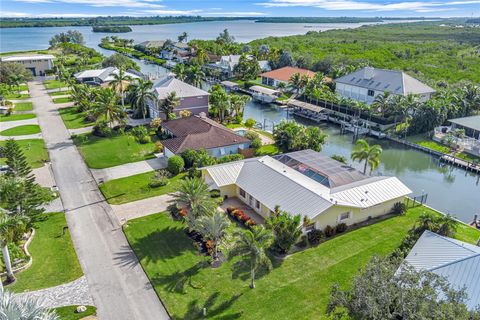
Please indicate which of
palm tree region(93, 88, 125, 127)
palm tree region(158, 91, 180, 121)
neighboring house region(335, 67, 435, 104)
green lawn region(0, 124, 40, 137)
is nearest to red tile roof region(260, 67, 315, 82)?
neighboring house region(335, 67, 435, 104)

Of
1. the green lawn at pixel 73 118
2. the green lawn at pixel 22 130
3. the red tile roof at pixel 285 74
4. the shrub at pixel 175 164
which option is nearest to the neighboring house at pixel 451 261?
the shrub at pixel 175 164

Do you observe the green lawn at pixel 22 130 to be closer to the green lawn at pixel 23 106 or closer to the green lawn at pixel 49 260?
the green lawn at pixel 23 106

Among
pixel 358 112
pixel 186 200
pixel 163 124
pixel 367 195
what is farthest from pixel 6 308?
pixel 358 112

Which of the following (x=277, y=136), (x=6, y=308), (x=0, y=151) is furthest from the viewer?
(x=277, y=136)

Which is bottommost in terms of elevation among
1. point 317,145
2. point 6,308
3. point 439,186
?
point 439,186

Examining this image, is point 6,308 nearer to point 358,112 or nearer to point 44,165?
point 44,165

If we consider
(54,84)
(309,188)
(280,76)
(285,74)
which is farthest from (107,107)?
(54,84)

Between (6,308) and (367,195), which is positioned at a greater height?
(6,308)
